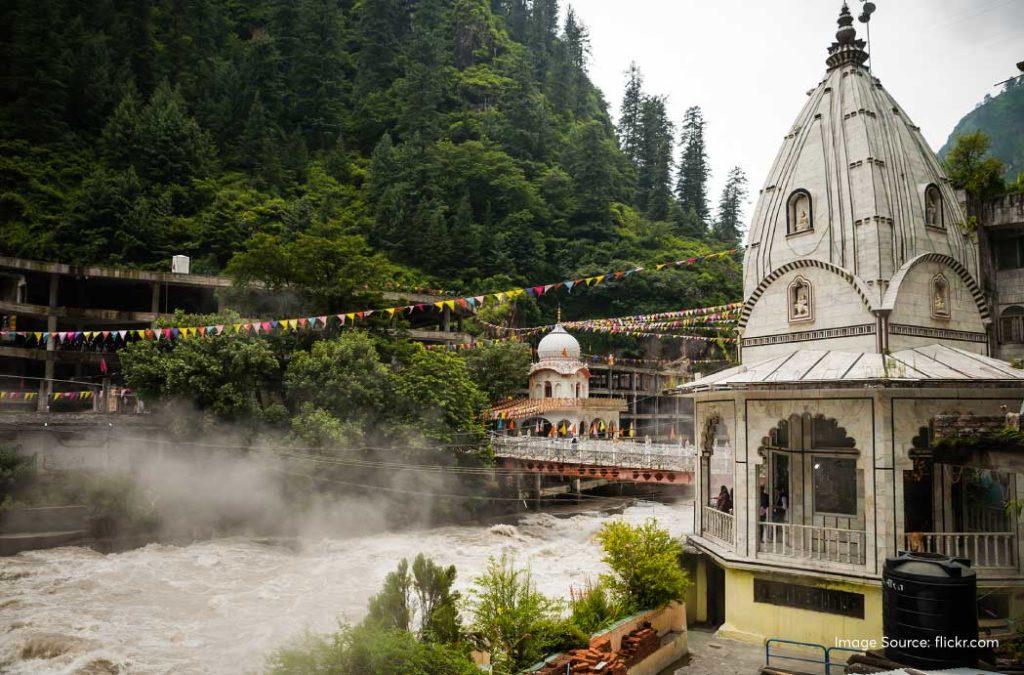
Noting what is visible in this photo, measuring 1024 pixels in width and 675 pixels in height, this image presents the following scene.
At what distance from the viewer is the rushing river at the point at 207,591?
19047 millimetres

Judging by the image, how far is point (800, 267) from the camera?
19359 mm

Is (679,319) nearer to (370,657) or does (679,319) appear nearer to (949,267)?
(949,267)

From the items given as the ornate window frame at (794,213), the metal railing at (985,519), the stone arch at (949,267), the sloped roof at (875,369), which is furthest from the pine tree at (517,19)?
the metal railing at (985,519)

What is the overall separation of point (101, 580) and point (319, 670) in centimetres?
1925

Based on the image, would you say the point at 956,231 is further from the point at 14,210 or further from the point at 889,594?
the point at 14,210

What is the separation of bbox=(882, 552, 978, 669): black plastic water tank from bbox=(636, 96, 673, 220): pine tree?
77.1 metres

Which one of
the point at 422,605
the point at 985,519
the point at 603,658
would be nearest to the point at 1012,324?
the point at 985,519

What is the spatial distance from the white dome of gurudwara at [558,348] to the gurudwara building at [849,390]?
30.1 metres

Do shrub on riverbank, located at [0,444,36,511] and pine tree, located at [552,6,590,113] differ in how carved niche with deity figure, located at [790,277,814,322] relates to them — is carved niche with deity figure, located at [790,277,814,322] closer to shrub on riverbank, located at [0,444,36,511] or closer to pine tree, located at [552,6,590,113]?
shrub on riverbank, located at [0,444,36,511]

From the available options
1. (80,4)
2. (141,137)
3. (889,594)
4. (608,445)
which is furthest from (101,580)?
(80,4)

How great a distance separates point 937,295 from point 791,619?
9060mm

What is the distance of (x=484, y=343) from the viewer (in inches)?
2025

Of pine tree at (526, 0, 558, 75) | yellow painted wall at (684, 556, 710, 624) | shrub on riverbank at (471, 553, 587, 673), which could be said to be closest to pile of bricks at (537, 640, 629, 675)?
shrub on riverbank at (471, 553, 587, 673)

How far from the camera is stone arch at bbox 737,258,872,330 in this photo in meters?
18.0
